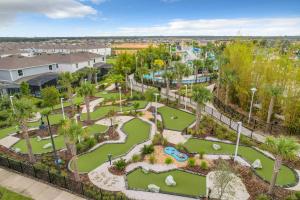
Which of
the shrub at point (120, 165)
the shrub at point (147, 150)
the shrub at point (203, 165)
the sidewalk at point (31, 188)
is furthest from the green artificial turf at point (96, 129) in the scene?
the shrub at point (203, 165)

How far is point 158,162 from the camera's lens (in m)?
15.5

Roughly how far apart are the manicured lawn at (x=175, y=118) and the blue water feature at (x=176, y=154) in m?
3.99

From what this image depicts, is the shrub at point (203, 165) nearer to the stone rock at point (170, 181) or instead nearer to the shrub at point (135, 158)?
the stone rock at point (170, 181)

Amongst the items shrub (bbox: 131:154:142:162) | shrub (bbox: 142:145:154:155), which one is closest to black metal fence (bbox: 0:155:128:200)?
shrub (bbox: 131:154:142:162)

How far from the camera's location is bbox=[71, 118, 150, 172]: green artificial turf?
15450 mm

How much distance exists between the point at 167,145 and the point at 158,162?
9.15 feet

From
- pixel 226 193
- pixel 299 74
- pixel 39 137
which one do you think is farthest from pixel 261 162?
pixel 39 137

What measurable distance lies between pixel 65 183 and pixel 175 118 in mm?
14145

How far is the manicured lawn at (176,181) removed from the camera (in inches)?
490

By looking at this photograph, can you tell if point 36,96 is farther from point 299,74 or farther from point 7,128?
point 299,74

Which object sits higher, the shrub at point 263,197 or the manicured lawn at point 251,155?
the shrub at point 263,197

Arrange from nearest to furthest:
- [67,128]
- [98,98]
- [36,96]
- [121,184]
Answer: [67,128] < [121,184] < [98,98] < [36,96]

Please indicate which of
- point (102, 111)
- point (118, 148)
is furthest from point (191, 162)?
point (102, 111)

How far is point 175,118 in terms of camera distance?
2377cm
